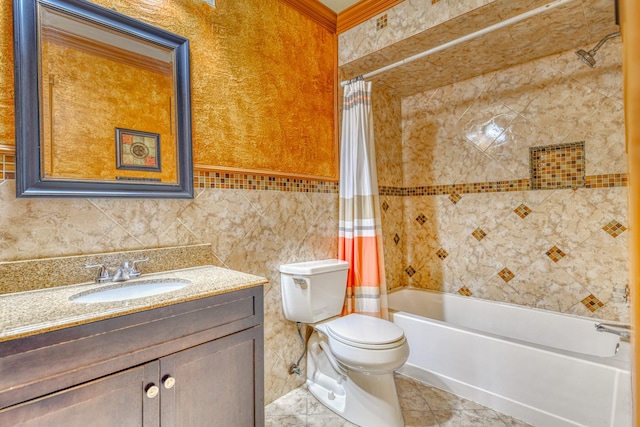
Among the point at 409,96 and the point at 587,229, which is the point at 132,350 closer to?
the point at 587,229

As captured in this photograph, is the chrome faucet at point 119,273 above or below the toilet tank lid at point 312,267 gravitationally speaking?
above

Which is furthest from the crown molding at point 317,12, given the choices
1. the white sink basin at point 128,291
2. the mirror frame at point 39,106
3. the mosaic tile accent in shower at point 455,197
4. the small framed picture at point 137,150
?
the white sink basin at point 128,291

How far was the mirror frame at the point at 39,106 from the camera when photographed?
3.68 ft

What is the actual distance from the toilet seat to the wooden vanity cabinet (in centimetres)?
51

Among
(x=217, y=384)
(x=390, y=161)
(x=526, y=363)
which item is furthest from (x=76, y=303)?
(x=390, y=161)

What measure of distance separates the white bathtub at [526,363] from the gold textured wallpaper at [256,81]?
4.40ft

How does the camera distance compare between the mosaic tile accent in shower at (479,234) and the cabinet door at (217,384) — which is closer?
the cabinet door at (217,384)

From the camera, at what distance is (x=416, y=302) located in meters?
2.71

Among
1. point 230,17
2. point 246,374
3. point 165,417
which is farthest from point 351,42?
point 165,417

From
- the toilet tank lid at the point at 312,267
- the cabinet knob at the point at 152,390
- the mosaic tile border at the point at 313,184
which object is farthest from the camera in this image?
the toilet tank lid at the point at 312,267

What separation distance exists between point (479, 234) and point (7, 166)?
274 centimetres

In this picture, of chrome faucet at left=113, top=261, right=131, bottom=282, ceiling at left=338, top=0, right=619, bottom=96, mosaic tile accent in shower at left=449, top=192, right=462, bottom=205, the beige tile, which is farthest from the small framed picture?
the beige tile

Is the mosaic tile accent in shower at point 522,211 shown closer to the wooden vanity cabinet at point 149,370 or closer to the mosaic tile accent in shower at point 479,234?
the mosaic tile accent in shower at point 479,234

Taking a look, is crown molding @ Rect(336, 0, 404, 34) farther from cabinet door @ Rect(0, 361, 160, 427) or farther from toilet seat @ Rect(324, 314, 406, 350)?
Result: cabinet door @ Rect(0, 361, 160, 427)
